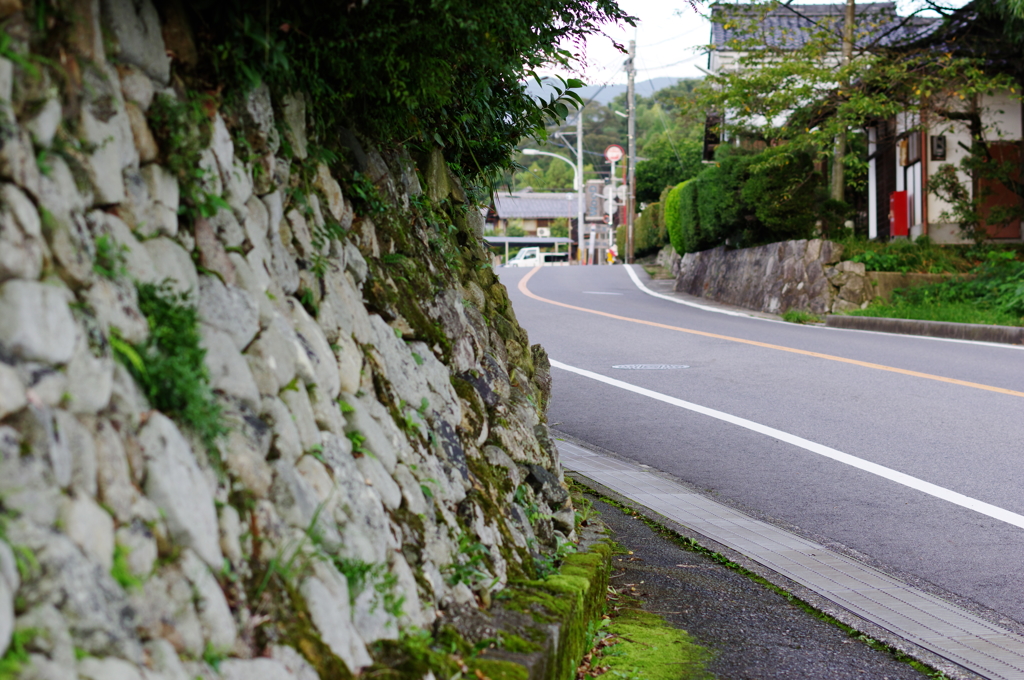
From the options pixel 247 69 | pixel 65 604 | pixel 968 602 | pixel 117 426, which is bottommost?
pixel 968 602

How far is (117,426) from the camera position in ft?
5.00

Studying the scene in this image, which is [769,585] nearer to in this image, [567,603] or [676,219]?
[567,603]

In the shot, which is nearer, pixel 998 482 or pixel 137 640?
pixel 137 640

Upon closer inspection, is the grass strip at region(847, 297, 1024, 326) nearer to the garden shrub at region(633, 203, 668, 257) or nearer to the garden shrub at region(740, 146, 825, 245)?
the garden shrub at region(740, 146, 825, 245)

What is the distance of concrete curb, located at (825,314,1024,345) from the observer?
12328 mm

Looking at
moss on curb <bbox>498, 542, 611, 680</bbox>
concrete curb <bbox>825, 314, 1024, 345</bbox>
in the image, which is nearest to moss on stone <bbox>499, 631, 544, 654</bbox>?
moss on curb <bbox>498, 542, 611, 680</bbox>

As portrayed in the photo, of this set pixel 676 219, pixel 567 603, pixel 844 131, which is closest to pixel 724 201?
pixel 844 131

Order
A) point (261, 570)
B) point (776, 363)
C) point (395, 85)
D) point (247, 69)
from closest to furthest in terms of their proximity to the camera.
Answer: point (261, 570)
point (247, 69)
point (395, 85)
point (776, 363)

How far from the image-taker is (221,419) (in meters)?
1.80

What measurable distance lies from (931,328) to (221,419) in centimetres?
1357

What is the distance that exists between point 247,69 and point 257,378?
79 cm

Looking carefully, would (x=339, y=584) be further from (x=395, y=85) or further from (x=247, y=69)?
(x=395, y=85)

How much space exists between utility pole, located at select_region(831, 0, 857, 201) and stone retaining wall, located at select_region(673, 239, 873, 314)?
206cm

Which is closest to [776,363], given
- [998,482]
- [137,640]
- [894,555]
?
[998,482]
